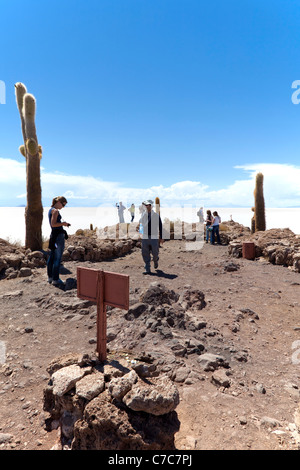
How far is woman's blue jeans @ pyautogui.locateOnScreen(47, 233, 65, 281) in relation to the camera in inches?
258

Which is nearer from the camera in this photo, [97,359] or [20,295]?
[97,359]

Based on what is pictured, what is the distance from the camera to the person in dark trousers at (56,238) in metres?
6.37

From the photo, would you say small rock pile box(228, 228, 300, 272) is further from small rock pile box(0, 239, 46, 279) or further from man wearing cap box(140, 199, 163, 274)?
small rock pile box(0, 239, 46, 279)

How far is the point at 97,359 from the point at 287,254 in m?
7.95

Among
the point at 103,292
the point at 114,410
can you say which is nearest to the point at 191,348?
the point at 103,292

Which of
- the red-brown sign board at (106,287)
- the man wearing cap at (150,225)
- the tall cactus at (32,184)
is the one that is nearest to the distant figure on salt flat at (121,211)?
the tall cactus at (32,184)

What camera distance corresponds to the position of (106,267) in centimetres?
898

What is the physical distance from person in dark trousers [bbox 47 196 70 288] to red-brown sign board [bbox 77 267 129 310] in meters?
3.43

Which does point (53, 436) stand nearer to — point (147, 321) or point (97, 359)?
point (97, 359)

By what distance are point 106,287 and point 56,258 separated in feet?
13.4

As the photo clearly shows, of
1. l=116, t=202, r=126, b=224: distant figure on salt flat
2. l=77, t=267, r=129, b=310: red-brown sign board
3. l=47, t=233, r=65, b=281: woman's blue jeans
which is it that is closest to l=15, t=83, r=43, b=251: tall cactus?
l=47, t=233, r=65, b=281: woman's blue jeans

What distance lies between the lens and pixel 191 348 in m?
3.83

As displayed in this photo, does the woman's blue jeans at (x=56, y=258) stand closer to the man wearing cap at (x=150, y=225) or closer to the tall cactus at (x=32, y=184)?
the man wearing cap at (x=150, y=225)
